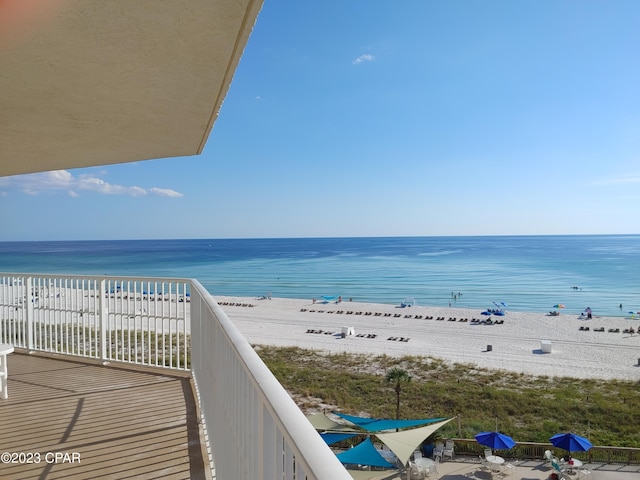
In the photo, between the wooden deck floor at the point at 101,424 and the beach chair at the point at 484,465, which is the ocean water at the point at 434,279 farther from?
the wooden deck floor at the point at 101,424

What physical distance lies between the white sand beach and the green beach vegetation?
177 cm

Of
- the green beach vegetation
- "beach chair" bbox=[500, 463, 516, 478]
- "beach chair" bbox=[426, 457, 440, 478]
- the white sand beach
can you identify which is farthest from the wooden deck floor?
the white sand beach

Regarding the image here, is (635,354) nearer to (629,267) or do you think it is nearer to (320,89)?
(320,89)

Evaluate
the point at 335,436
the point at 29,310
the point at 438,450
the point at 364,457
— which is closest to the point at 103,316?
the point at 29,310

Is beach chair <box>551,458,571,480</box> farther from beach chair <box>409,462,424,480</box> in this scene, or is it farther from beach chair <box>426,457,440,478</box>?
beach chair <box>409,462,424,480</box>

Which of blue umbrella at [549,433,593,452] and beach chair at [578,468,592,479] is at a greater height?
blue umbrella at [549,433,593,452]

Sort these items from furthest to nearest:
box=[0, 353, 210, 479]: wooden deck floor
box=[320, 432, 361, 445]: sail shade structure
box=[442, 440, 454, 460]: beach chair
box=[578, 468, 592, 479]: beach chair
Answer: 1. box=[442, 440, 454, 460]: beach chair
2. box=[320, 432, 361, 445]: sail shade structure
3. box=[578, 468, 592, 479]: beach chair
4. box=[0, 353, 210, 479]: wooden deck floor

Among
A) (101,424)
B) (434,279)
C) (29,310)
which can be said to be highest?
(29,310)

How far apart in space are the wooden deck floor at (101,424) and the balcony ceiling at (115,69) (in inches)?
90.2

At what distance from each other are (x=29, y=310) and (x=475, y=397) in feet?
42.6

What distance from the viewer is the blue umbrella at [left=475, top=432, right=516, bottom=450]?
31.3 ft

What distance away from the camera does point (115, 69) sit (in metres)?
2.21

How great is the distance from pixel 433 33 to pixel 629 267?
5083 cm

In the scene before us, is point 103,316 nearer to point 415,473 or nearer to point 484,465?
point 415,473
